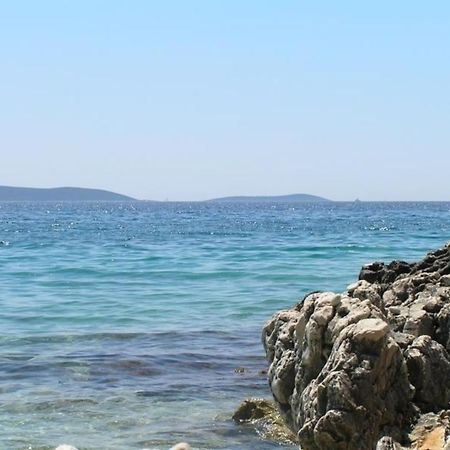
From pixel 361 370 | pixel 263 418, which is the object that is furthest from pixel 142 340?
pixel 361 370

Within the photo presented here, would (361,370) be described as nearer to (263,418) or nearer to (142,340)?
(263,418)

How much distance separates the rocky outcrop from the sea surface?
5.19 ft

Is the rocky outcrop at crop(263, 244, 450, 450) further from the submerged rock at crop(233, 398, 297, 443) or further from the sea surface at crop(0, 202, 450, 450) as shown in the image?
the sea surface at crop(0, 202, 450, 450)

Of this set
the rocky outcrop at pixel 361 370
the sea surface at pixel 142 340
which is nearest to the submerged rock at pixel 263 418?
the sea surface at pixel 142 340

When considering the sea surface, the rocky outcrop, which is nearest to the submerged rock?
the sea surface

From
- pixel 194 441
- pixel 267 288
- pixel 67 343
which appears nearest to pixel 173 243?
pixel 267 288

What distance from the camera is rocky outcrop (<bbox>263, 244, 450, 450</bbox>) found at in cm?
886

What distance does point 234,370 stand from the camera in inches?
634

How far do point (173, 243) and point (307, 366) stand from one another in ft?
152

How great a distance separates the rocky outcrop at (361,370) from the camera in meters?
8.86

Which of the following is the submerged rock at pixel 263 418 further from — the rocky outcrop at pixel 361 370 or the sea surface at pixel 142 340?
the rocky outcrop at pixel 361 370

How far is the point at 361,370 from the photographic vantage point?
8.95 metres

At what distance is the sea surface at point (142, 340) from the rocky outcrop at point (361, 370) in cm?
158

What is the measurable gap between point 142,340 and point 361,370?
1115 cm
